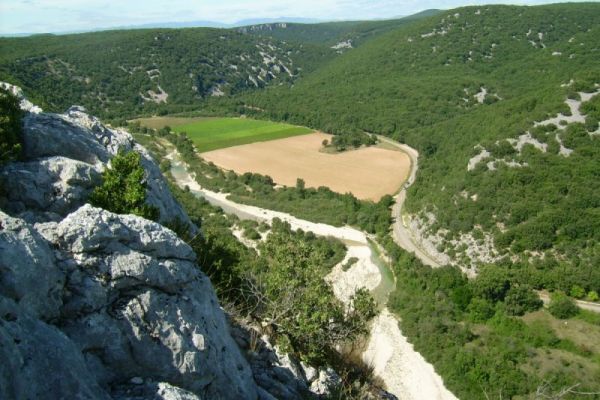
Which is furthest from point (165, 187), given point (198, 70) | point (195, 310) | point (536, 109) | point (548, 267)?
point (198, 70)

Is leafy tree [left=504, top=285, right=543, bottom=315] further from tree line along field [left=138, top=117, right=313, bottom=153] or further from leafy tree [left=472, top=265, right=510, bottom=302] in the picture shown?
tree line along field [left=138, top=117, right=313, bottom=153]

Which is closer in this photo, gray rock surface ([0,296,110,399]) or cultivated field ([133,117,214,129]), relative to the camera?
gray rock surface ([0,296,110,399])

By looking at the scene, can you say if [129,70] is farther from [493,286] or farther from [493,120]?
[493,286]

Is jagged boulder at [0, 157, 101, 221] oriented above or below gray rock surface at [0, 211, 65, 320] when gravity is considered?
below

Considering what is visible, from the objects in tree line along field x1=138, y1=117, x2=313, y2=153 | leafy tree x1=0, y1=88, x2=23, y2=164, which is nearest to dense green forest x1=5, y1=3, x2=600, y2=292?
tree line along field x1=138, y1=117, x2=313, y2=153

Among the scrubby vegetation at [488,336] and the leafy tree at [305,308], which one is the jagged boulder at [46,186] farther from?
the scrubby vegetation at [488,336]

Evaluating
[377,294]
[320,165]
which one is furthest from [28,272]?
[320,165]
